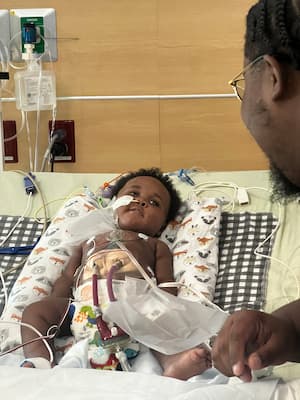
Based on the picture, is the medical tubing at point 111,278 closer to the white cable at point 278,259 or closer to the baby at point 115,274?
the baby at point 115,274

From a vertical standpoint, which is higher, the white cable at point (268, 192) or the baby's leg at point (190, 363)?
the white cable at point (268, 192)

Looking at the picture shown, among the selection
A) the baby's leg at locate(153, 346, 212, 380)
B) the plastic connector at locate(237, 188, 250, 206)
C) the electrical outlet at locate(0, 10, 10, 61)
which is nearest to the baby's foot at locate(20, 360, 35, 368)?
the baby's leg at locate(153, 346, 212, 380)

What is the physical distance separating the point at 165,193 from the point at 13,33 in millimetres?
1025

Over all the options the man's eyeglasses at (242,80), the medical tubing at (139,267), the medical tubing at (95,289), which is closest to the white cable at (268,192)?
the medical tubing at (139,267)

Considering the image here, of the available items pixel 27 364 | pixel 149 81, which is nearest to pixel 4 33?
pixel 149 81

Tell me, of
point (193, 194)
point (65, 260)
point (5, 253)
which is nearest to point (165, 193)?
point (193, 194)

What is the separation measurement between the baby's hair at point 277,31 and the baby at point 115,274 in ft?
2.19

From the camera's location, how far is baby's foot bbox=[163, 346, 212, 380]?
133 cm

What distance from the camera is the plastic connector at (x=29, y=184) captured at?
2291 mm

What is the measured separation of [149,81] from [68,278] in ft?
3.69

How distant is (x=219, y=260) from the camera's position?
6.50ft

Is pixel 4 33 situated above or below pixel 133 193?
above

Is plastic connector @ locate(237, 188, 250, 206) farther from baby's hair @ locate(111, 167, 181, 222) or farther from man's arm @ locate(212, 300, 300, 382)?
man's arm @ locate(212, 300, 300, 382)

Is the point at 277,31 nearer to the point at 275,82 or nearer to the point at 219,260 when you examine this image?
the point at 275,82
